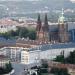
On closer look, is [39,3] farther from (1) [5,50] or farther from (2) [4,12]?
(1) [5,50]

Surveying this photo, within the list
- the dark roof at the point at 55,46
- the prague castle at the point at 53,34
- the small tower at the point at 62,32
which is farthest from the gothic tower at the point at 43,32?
the dark roof at the point at 55,46

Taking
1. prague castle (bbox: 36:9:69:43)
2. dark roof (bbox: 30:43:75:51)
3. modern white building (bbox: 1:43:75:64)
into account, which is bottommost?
modern white building (bbox: 1:43:75:64)

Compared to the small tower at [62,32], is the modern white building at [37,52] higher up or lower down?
lower down

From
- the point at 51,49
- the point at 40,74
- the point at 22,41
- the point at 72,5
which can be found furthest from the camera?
the point at 72,5

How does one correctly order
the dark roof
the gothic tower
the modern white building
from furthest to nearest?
the gothic tower < the dark roof < the modern white building

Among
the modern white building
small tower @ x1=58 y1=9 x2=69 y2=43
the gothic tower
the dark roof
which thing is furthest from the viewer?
small tower @ x1=58 y1=9 x2=69 y2=43

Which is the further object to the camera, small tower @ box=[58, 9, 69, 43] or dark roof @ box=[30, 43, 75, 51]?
small tower @ box=[58, 9, 69, 43]

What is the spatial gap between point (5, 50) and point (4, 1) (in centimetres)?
5810

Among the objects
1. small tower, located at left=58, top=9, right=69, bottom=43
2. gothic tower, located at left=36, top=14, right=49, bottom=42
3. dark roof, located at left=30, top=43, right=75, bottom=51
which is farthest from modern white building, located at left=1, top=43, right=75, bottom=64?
small tower, located at left=58, top=9, right=69, bottom=43

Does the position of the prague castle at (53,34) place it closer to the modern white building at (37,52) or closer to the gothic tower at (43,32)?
the gothic tower at (43,32)

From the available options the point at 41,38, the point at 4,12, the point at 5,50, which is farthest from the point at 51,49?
the point at 4,12

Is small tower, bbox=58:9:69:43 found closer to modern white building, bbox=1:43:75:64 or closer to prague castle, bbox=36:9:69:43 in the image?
prague castle, bbox=36:9:69:43

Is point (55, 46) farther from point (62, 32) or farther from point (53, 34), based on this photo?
point (53, 34)

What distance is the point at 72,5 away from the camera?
8419 centimetres
